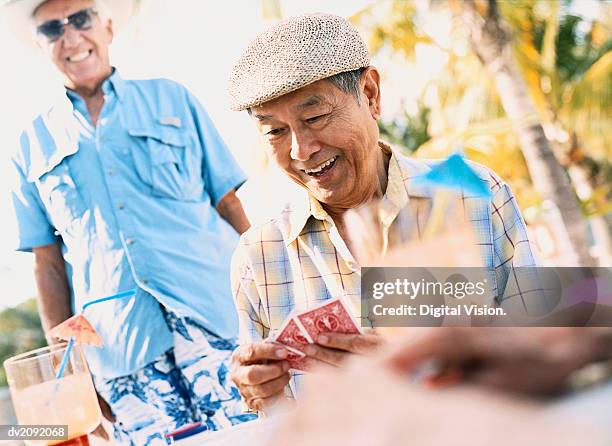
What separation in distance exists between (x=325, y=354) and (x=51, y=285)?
1230mm

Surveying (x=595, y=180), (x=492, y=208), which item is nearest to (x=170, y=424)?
(x=492, y=208)

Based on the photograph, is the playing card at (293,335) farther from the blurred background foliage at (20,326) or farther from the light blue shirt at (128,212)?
the blurred background foliage at (20,326)

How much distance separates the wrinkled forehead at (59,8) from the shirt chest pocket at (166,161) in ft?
0.93

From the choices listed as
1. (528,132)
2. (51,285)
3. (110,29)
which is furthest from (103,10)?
(528,132)

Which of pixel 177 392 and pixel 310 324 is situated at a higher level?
pixel 310 324

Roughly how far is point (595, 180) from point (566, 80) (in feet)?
4.57

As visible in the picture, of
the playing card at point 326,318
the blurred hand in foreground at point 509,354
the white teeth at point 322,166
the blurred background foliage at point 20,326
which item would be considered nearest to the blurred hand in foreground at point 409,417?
the blurred hand in foreground at point 509,354

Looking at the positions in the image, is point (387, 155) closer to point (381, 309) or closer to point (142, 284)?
point (381, 309)

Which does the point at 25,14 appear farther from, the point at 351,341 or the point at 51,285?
the point at 351,341

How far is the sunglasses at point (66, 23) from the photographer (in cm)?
194

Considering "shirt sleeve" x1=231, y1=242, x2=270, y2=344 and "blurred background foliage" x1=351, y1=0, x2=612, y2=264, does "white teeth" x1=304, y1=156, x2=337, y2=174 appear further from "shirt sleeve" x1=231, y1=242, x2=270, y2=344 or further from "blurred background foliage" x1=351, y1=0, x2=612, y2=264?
"blurred background foliage" x1=351, y1=0, x2=612, y2=264

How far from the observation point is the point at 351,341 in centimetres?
95

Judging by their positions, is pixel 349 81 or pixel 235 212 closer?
pixel 349 81

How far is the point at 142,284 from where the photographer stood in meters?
1.96
